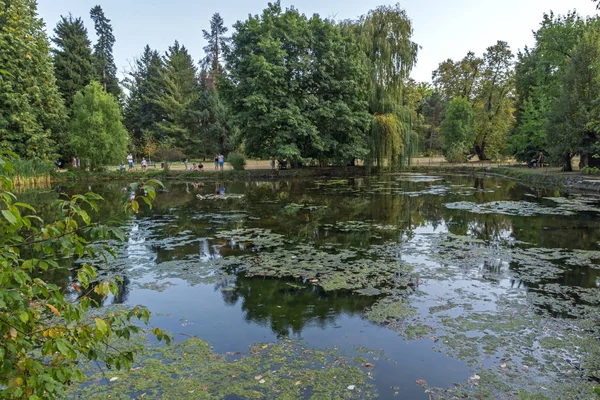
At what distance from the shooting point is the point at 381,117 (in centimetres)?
3269

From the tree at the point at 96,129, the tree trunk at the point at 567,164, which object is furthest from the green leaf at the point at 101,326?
the tree at the point at 96,129

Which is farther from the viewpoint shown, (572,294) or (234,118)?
(234,118)

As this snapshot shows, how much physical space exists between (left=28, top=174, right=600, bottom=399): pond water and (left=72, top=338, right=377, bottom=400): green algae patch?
0.15 ft

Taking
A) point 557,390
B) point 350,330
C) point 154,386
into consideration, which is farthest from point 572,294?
point 154,386

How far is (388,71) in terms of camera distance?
33656mm

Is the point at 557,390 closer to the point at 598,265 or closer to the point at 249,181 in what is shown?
the point at 598,265

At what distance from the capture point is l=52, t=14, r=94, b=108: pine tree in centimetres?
4022

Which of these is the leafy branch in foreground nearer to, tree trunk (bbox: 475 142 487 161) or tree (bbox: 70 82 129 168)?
tree (bbox: 70 82 129 168)

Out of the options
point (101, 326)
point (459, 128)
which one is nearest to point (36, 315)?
point (101, 326)

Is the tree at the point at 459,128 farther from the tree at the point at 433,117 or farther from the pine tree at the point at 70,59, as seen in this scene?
the pine tree at the point at 70,59

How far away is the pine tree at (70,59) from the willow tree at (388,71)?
27.6 metres

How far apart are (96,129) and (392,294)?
33.4 metres

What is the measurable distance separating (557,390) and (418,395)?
4.82 ft

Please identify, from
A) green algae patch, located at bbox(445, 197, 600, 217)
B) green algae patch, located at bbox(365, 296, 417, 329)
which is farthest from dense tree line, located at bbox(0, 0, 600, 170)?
green algae patch, located at bbox(365, 296, 417, 329)
